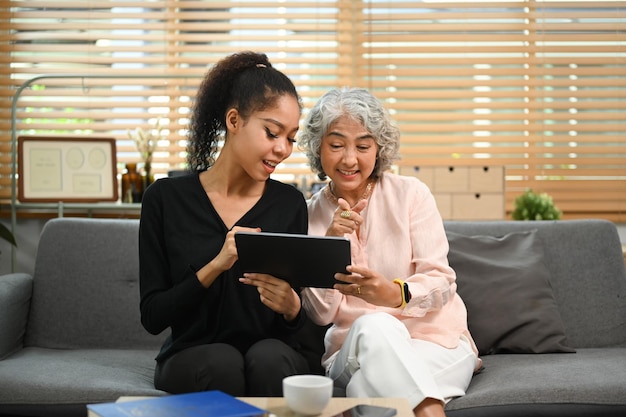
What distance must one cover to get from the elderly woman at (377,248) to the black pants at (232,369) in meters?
0.17

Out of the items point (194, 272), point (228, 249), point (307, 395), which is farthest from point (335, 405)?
point (194, 272)

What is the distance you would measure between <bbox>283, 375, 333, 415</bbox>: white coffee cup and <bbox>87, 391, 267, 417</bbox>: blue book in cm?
9

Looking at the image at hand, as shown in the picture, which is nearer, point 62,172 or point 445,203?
point 445,203

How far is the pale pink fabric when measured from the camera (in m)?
1.97

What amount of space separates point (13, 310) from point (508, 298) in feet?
5.11

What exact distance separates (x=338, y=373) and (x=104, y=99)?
2.79 metres

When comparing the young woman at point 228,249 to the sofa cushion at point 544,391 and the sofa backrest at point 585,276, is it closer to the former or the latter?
the sofa cushion at point 544,391

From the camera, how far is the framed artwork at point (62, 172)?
3.76m

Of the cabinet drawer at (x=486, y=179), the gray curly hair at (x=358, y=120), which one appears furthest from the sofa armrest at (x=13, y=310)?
the cabinet drawer at (x=486, y=179)

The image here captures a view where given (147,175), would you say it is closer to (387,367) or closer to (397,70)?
(397,70)

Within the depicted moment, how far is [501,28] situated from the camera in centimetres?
401

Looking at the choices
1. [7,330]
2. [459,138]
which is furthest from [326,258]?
[459,138]

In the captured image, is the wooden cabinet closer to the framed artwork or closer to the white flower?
the white flower

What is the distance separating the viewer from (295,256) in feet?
5.47
